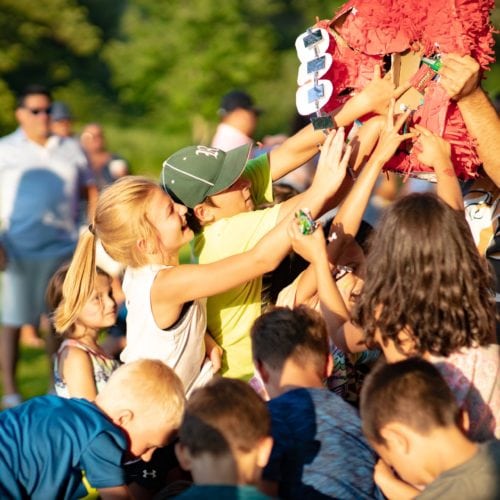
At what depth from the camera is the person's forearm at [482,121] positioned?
3375 millimetres

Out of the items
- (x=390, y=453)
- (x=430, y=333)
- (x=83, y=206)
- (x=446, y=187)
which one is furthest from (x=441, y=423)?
(x=83, y=206)

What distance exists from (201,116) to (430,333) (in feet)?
77.7

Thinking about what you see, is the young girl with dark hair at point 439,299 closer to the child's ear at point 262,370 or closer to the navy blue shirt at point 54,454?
the child's ear at point 262,370

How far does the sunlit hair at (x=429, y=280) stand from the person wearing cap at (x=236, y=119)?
5033mm

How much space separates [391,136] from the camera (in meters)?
3.38

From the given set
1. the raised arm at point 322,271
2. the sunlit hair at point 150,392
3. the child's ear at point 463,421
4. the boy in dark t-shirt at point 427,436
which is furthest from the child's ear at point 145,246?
the child's ear at point 463,421

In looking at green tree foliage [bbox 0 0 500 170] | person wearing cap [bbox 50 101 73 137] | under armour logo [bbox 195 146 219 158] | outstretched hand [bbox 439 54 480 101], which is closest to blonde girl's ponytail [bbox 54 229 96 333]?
under armour logo [bbox 195 146 219 158]

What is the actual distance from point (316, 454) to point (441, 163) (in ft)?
3.48

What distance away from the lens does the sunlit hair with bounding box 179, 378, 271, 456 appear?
9.02 ft

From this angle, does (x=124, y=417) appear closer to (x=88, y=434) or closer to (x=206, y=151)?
(x=88, y=434)

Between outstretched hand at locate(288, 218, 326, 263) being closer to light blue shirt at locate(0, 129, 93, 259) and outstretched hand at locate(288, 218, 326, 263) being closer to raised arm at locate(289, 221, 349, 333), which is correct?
raised arm at locate(289, 221, 349, 333)

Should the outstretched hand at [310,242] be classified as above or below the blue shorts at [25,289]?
above

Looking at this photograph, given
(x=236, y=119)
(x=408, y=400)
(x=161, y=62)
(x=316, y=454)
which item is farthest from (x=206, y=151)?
(x=161, y=62)

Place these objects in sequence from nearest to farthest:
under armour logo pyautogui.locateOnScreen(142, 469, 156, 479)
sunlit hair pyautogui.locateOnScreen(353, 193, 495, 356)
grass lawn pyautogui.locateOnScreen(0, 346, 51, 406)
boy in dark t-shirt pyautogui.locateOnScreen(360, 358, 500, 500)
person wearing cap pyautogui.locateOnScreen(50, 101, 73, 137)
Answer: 1. boy in dark t-shirt pyautogui.locateOnScreen(360, 358, 500, 500)
2. sunlit hair pyautogui.locateOnScreen(353, 193, 495, 356)
3. under armour logo pyautogui.locateOnScreen(142, 469, 156, 479)
4. grass lawn pyautogui.locateOnScreen(0, 346, 51, 406)
5. person wearing cap pyautogui.locateOnScreen(50, 101, 73, 137)
